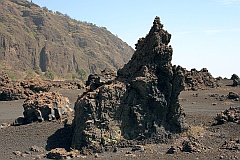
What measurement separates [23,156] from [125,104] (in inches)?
258

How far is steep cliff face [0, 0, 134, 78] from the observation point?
11819 cm

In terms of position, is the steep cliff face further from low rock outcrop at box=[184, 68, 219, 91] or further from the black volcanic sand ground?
the black volcanic sand ground

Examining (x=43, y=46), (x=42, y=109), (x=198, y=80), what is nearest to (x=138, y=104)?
(x=42, y=109)

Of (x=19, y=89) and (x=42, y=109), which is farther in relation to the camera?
(x=19, y=89)

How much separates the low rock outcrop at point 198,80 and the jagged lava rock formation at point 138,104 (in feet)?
118

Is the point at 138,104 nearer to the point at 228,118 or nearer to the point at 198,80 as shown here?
the point at 228,118

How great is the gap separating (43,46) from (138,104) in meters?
111

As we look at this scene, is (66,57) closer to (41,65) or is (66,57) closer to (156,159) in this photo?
(41,65)

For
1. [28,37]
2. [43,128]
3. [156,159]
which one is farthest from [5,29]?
[156,159]

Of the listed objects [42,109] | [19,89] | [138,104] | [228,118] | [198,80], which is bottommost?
[228,118]

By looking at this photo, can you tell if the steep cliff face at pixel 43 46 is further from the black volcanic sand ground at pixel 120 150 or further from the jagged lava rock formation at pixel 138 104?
the jagged lava rock formation at pixel 138 104

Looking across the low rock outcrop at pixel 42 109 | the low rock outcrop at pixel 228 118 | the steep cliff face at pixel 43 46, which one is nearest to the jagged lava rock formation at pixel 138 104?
the low rock outcrop at pixel 228 118

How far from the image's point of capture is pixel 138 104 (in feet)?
72.8

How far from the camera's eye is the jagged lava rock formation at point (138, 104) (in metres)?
20.9
